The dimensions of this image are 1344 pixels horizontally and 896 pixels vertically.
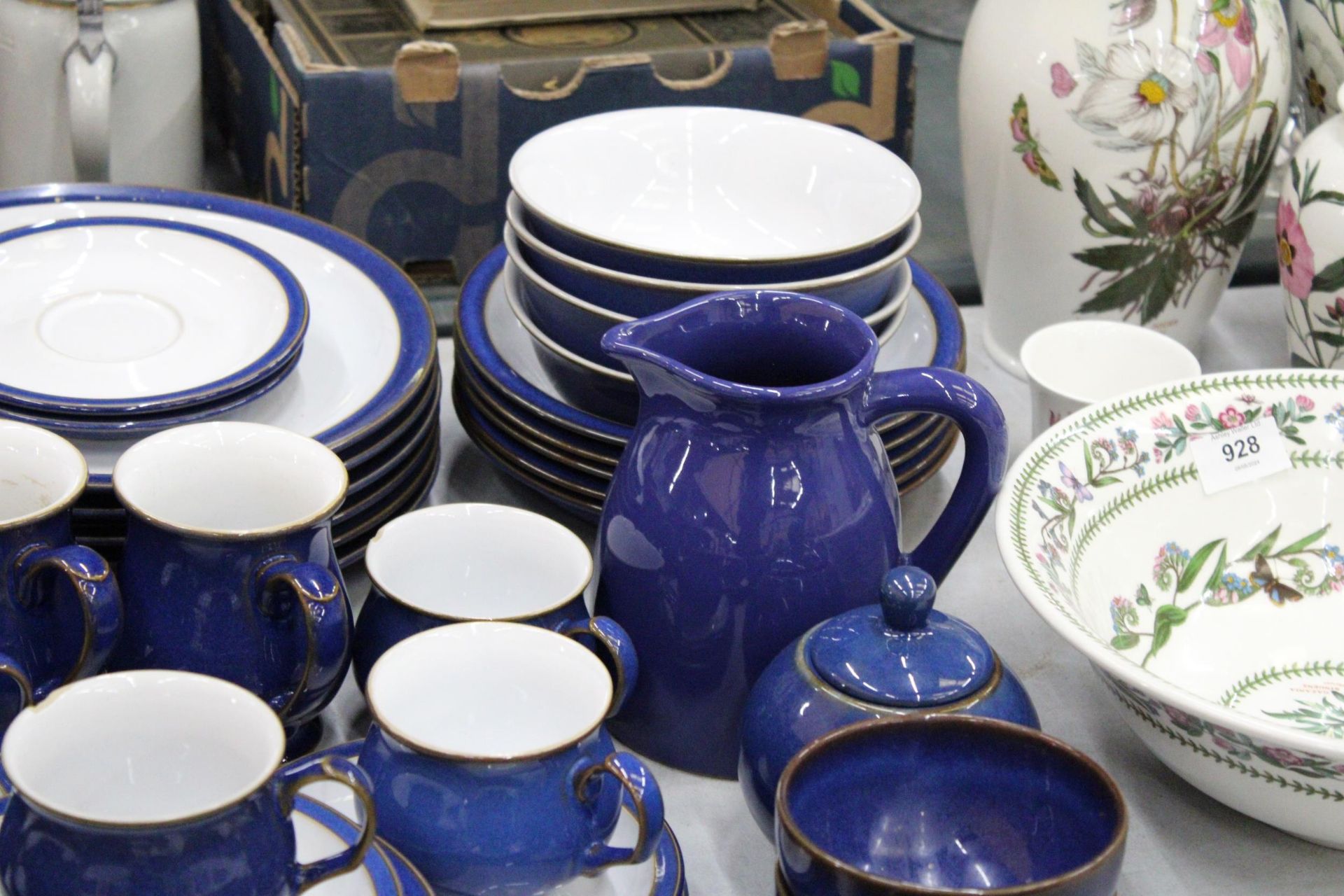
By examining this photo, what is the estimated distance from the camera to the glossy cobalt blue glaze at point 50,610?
1.84 ft

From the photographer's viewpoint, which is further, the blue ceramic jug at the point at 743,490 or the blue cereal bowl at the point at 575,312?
the blue cereal bowl at the point at 575,312

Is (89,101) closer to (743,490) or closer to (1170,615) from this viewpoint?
(743,490)

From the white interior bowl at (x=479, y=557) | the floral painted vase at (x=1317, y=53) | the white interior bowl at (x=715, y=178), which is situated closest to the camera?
the white interior bowl at (x=479, y=557)

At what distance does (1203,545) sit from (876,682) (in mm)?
300

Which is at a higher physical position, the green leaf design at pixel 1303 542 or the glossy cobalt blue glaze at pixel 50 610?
the glossy cobalt blue glaze at pixel 50 610

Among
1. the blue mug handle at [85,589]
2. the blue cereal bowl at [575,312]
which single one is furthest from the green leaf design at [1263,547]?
the blue mug handle at [85,589]

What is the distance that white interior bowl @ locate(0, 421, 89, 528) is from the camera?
1.99 ft

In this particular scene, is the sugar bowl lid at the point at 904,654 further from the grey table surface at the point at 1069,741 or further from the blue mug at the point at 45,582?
the blue mug at the point at 45,582

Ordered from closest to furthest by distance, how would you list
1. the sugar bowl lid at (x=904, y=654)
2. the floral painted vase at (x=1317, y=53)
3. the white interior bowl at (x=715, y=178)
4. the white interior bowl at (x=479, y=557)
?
the sugar bowl lid at (x=904, y=654), the white interior bowl at (x=479, y=557), the white interior bowl at (x=715, y=178), the floral painted vase at (x=1317, y=53)

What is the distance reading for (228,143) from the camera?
4.19 ft

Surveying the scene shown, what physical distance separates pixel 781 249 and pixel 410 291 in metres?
0.22

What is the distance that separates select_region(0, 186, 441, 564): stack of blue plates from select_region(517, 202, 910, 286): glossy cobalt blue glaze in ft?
0.33

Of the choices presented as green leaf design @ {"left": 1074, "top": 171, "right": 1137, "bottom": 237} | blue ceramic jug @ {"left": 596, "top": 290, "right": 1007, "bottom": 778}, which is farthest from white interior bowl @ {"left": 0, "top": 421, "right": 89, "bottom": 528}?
green leaf design @ {"left": 1074, "top": 171, "right": 1137, "bottom": 237}

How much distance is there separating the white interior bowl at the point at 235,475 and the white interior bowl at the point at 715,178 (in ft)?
0.89
